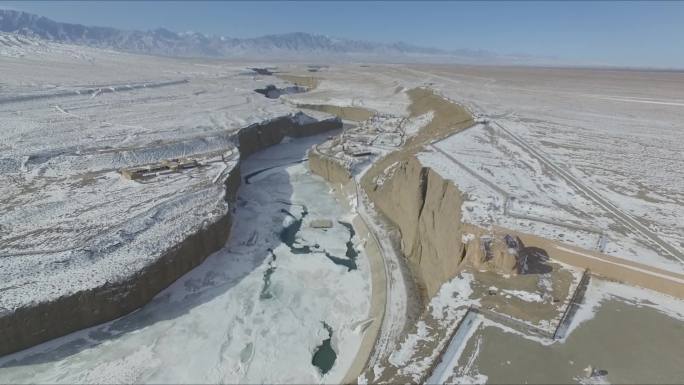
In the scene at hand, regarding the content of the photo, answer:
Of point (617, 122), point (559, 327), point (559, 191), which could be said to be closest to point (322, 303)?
point (559, 327)

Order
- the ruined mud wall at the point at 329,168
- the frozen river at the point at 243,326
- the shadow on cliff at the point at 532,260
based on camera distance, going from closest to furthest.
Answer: the shadow on cliff at the point at 532,260, the frozen river at the point at 243,326, the ruined mud wall at the point at 329,168

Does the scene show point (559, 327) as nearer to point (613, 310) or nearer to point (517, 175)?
point (613, 310)

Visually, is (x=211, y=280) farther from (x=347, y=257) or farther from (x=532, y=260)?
(x=532, y=260)

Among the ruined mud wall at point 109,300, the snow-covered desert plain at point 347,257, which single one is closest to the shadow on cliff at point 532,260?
the snow-covered desert plain at point 347,257

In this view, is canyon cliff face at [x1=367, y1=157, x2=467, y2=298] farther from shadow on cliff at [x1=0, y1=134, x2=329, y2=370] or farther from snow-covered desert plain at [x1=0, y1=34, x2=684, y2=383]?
shadow on cliff at [x1=0, y1=134, x2=329, y2=370]

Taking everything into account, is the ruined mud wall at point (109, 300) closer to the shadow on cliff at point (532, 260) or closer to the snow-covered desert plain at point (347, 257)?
the snow-covered desert plain at point (347, 257)

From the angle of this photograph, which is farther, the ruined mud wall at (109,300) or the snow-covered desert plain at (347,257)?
the ruined mud wall at (109,300)

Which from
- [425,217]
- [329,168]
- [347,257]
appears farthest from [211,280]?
[329,168]
